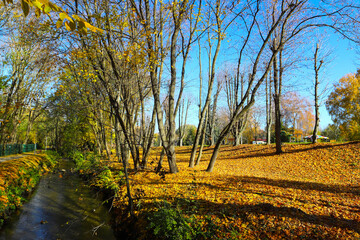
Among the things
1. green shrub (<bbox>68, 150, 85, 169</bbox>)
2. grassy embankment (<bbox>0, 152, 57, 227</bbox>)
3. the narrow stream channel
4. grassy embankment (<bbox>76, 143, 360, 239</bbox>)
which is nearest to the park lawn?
grassy embankment (<bbox>76, 143, 360, 239</bbox>)

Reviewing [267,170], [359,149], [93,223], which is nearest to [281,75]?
[359,149]

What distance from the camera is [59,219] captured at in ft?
20.2

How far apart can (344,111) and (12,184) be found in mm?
33263

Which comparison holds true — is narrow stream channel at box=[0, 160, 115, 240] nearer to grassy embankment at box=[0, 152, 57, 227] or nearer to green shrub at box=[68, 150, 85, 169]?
grassy embankment at box=[0, 152, 57, 227]

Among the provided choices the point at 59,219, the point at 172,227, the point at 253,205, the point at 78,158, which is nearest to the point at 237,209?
the point at 253,205

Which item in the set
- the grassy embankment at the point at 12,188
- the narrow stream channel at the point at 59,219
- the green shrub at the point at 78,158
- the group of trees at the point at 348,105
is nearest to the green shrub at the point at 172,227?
the narrow stream channel at the point at 59,219

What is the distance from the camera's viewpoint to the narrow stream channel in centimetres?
510

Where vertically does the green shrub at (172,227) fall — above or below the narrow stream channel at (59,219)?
above

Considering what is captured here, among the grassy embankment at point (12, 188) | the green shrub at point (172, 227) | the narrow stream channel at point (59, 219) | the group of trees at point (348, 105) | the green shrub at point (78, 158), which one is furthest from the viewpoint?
the group of trees at point (348, 105)

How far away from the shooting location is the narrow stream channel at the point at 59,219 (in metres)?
5.10

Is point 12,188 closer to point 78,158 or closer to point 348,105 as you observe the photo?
point 78,158

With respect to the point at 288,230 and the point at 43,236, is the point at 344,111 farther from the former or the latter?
the point at 43,236

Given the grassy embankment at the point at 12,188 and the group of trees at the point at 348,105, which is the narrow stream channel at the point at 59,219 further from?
the group of trees at the point at 348,105

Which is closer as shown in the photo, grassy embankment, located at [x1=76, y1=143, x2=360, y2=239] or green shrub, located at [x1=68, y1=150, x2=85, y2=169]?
grassy embankment, located at [x1=76, y1=143, x2=360, y2=239]
